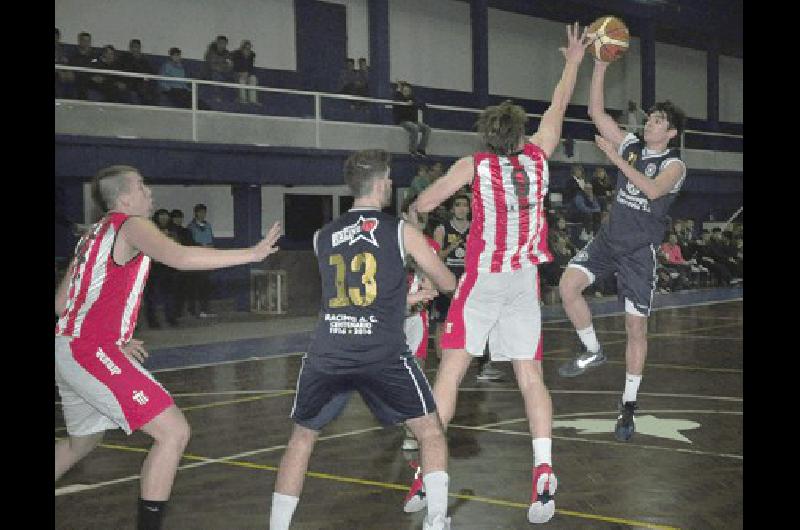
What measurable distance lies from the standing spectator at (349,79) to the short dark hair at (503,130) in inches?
681

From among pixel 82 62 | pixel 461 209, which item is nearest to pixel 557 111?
pixel 461 209

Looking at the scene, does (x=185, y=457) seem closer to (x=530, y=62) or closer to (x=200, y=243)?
(x=200, y=243)

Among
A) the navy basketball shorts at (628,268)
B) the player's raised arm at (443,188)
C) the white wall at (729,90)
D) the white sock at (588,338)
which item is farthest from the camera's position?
the white wall at (729,90)

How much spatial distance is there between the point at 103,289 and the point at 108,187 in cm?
51

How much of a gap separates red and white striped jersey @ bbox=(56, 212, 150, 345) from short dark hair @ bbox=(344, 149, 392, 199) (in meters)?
1.10

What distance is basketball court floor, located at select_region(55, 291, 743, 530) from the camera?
6.30 metres

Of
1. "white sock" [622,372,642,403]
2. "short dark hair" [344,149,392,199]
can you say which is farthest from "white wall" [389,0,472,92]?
"short dark hair" [344,149,392,199]

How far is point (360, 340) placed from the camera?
5211mm

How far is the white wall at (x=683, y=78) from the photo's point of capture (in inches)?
1455

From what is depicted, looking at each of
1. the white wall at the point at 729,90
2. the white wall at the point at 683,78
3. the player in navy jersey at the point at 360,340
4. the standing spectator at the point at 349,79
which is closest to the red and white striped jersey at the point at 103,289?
the player in navy jersey at the point at 360,340

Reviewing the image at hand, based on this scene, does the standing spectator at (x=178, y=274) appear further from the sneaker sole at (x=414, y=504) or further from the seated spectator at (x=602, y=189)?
the sneaker sole at (x=414, y=504)

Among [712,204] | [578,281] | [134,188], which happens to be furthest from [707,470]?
[712,204]

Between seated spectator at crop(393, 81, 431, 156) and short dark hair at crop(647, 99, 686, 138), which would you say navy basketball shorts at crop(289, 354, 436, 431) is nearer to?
short dark hair at crop(647, 99, 686, 138)
